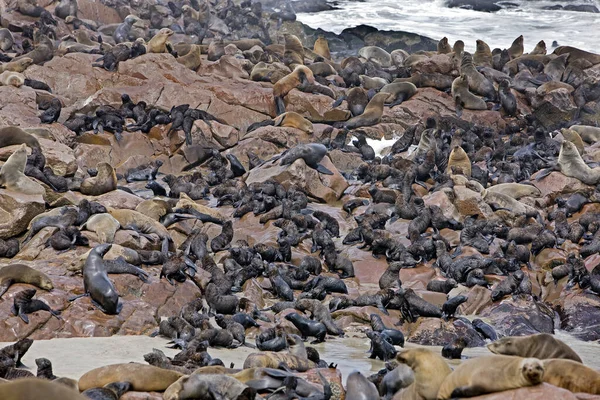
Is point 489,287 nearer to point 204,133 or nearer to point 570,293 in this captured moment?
point 570,293

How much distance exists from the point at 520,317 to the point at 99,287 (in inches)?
214

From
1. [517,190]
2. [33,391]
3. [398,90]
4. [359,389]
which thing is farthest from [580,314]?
[398,90]

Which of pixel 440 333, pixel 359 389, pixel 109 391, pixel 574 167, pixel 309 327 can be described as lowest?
pixel 440 333

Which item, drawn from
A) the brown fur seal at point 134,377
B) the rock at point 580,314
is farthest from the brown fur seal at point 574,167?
the brown fur seal at point 134,377

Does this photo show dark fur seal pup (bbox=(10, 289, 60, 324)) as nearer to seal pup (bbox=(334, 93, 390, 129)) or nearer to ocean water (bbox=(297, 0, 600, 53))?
seal pup (bbox=(334, 93, 390, 129))

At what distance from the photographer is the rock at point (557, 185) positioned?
15953 millimetres

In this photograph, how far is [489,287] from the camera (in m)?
11.9

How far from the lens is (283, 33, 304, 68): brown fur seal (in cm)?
2548

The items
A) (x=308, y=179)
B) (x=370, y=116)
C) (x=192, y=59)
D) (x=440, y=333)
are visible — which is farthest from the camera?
(x=192, y=59)

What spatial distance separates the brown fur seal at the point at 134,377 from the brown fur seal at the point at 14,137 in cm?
1031

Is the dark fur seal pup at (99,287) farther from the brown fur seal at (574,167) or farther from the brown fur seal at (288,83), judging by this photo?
the brown fur seal at (288,83)

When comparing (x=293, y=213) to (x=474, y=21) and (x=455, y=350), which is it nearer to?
(x=455, y=350)

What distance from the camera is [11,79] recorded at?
21.1 meters

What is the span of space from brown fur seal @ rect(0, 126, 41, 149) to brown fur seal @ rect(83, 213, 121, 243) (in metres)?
4.25
